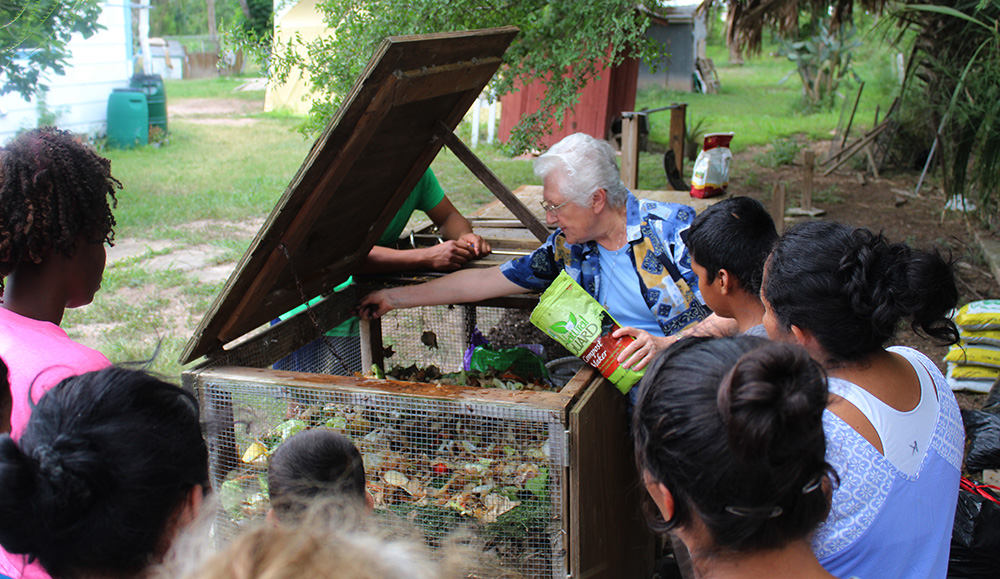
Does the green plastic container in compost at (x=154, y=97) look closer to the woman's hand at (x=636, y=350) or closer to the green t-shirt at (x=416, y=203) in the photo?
the green t-shirt at (x=416, y=203)

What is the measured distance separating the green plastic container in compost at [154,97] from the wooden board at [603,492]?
1262 centimetres

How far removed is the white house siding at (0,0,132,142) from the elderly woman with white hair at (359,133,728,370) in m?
10.8

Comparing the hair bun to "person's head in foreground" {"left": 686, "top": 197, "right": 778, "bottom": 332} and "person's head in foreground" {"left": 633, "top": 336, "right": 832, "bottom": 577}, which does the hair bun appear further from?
"person's head in foreground" {"left": 686, "top": 197, "right": 778, "bottom": 332}

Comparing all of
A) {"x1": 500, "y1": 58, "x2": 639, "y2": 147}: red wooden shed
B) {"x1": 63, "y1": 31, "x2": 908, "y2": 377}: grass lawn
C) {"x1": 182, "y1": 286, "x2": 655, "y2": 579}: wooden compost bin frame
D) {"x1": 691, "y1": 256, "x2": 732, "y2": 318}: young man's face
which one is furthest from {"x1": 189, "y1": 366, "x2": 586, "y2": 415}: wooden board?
{"x1": 500, "y1": 58, "x2": 639, "y2": 147}: red wooden shed

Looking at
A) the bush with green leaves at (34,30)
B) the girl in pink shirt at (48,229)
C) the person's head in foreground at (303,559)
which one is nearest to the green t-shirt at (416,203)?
the girl in pink shirt at (48,229)

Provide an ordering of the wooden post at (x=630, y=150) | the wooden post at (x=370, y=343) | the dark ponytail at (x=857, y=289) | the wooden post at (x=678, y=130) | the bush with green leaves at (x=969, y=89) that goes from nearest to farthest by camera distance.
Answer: the dark ponytail at (x=857, y=289), the wooden post at (x=370, y=343), the bush with green leaves at (x=969, y=89), the wooden post at (x=630, y=150), the wooden post at (x=678, y=130)

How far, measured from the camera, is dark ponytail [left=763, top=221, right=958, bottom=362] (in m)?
1.54

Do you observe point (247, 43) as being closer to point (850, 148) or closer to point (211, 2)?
point (850, 148)

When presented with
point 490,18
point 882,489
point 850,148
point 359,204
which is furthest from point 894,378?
point 850,148

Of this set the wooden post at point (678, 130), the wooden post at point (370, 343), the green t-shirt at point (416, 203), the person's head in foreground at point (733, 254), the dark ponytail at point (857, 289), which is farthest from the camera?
the wooden post at point (678, 130)

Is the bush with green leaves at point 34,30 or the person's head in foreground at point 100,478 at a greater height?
the bush with green leaves at point 34,30

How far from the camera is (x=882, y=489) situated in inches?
57.3

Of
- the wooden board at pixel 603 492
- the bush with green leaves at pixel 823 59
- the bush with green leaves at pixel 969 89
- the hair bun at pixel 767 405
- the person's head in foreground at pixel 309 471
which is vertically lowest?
the wooden board at pixel 603 492

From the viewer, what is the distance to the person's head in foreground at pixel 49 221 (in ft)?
5.41
